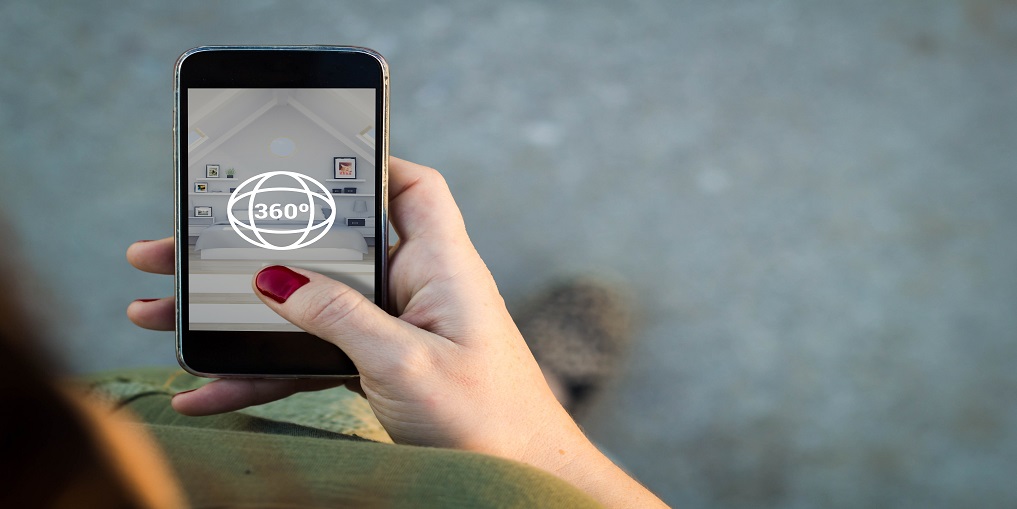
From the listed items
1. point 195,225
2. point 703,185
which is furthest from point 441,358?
point 703,185

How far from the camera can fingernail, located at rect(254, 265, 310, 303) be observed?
51 centimetres

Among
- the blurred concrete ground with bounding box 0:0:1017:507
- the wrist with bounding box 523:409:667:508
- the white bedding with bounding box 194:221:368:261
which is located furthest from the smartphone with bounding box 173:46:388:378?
the blurred concrete ground with bounding box 0:0:1017:507

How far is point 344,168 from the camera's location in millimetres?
558

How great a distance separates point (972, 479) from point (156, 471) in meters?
1.63

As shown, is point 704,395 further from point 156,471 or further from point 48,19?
point 48,19

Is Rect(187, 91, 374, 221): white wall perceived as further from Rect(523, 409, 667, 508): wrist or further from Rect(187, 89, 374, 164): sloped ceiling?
Rect(523, 409, 667, 508): wrist

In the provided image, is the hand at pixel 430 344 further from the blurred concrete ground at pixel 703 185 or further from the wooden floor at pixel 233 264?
the blurred concrete ground at pixel 703 185

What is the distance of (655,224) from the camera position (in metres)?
1.49

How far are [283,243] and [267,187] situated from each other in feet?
0.15

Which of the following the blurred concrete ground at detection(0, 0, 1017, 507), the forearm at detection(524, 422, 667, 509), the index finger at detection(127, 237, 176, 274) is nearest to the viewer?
the forearm at detection(524, 422, 667, 509)

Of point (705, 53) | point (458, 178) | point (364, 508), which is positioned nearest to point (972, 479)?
point (705, 53)

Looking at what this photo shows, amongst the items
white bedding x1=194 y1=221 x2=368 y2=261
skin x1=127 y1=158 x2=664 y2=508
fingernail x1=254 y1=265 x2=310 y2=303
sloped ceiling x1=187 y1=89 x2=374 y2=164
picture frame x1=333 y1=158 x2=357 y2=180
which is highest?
sloped ceiling x1=187 y1=89 x2=374 y2=164

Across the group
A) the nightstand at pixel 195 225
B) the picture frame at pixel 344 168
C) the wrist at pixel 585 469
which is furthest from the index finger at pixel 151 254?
the wrist at pixel 585 469

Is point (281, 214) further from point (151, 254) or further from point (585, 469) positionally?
point (585, 469)
